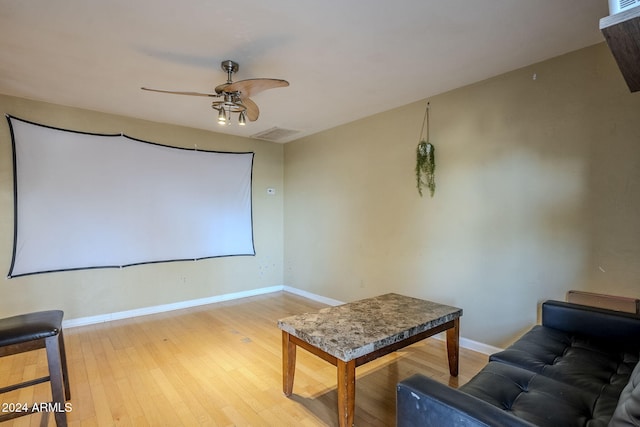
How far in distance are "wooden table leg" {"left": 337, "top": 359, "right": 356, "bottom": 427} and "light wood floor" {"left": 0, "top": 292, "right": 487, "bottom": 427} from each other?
0.24m

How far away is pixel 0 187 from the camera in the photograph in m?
3.12

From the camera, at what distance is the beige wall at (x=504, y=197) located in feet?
7.01

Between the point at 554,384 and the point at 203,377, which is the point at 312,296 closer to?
the point at 203,377

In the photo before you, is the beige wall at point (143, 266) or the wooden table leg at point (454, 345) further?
the beige wall at point (143, 266)

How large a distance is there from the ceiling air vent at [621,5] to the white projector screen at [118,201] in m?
4.15

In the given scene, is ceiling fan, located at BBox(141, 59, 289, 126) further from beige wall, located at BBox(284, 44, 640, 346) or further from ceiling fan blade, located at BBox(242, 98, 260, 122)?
beige wall, located at BBox(284, 44, 640, 346)

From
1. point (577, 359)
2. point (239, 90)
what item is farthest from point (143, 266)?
point (577, 359)

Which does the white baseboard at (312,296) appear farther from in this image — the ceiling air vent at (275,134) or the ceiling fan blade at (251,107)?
the ceiling fan blade at (251,107)

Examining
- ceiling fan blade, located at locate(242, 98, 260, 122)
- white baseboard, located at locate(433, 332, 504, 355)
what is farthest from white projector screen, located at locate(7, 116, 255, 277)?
white baseboard, located at locate(433, 332, 504, 355)

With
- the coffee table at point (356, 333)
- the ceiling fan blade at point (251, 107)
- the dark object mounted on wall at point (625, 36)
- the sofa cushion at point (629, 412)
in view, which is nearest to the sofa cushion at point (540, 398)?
the sofa cushion at point (629, 412)

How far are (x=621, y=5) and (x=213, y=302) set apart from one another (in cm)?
465

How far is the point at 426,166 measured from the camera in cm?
313

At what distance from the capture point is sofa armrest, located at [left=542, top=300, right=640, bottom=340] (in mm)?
1771

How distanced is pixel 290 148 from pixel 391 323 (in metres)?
3.63
